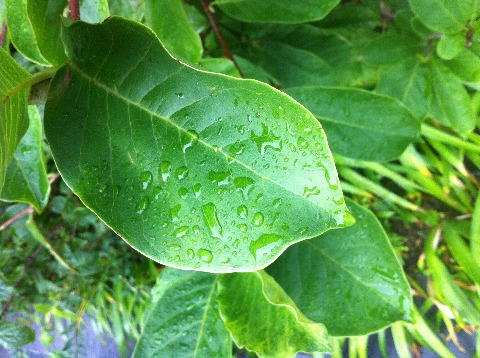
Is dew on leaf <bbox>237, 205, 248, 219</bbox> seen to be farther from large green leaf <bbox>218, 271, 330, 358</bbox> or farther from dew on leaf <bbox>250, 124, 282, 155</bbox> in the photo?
large green leaf <bbox>218, 271, 330, 358</bbox>

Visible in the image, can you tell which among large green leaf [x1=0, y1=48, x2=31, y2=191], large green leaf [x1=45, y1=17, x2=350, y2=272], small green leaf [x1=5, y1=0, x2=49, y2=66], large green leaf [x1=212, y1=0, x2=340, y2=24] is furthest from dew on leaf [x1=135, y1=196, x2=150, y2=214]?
large green leaf [x1=212, y1=0, x2=340, y2=24]

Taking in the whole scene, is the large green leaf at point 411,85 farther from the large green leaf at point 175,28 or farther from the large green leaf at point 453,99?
the large green leaf at point 175,28

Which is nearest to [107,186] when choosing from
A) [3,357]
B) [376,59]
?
[376,59]

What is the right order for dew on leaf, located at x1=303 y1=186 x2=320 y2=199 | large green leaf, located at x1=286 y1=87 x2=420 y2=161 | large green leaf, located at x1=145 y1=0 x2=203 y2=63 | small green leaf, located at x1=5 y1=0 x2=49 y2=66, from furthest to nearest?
large green leaf, located at x1=286 y1=87 x2=420 y2=161
large green leaf, located at x1=145 y1=0 x2=203 y2=63
small green leaf, located at x1=5 y1=0 x2=49 y2=66
dew on leaf, located at x1=303 y1=186 x2=320 y2=199

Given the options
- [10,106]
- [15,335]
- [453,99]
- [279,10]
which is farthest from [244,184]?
[15,335]

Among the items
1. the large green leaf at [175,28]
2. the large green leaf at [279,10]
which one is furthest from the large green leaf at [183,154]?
the large green leaf at [279,10]

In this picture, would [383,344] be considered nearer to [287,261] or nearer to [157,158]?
[287,261]

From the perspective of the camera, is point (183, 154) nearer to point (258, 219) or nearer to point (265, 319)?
point (258, 219)
